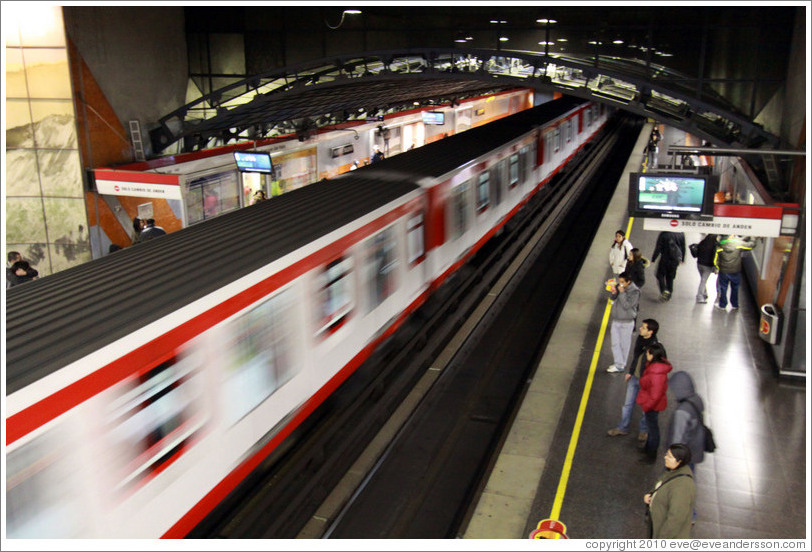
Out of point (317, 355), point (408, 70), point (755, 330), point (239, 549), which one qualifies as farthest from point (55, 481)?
point (408, 70)

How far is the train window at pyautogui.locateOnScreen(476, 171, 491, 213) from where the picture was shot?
12.4m

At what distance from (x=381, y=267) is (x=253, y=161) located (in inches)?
290

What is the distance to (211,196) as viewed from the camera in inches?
Answer: 581

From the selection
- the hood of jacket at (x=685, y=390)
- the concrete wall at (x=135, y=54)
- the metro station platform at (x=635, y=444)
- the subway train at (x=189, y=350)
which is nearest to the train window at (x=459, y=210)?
the subway train at (x=189, y=350)

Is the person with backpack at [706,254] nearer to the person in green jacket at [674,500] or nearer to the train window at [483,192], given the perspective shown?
the train window at [483,192]

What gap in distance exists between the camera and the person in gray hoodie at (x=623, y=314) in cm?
829

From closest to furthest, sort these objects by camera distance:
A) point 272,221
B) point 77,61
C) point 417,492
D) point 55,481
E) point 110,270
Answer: point 55,481, point 110,270, point 417,492, point 272,221, point 77,61

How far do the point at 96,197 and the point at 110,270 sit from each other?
9212 mm

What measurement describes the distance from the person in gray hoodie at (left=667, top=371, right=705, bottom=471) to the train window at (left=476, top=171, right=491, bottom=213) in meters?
6.91

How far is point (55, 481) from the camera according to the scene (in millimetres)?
3922

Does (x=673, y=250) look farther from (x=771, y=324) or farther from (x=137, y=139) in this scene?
(x=137, y=139)

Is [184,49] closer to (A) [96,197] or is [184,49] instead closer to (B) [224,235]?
(A) [96,197]

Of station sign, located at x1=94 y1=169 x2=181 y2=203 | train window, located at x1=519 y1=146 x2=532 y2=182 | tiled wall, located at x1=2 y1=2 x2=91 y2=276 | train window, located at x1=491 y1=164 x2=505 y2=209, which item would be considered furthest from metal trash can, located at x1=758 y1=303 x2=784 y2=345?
tiled wall, located at x1=2 y1=2 x2=91 y2=276

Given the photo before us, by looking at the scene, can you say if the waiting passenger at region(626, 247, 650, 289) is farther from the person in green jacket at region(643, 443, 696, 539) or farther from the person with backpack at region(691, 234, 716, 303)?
the person in green jacket at region(643, 443, 696, 539)
